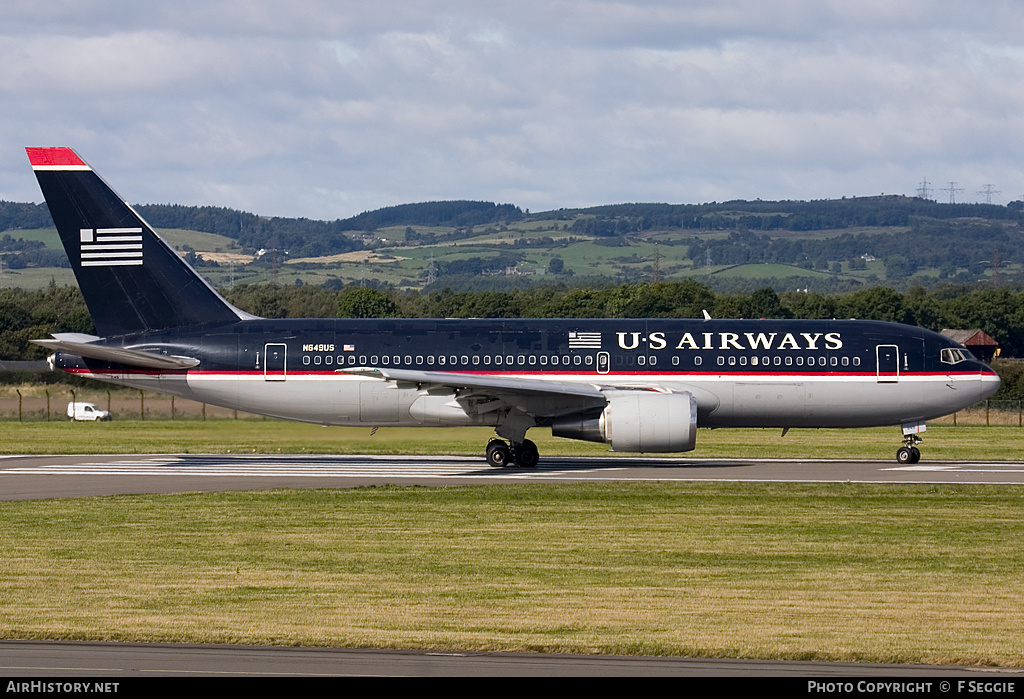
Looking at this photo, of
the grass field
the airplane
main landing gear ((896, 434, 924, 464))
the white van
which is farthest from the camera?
the white van

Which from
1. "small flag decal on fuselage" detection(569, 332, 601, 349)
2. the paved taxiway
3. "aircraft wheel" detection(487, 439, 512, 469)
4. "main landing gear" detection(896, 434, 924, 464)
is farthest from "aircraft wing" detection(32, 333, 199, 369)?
the paved taxiway

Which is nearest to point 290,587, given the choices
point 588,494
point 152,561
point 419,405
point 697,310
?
point 152,561

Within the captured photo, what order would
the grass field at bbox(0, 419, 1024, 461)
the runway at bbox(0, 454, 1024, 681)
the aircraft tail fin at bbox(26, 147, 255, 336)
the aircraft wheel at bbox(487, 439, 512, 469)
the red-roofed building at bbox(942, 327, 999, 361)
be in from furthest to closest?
Result: 1. the red-roofed building at bbox(942, 327, 999, 361)
2. the grass field at bbox(0, 419, 1024, 461)
3. the aircraft tail fin at bbox(26, 147, 255, 336)
4. the aircraft wheel at bbox(487, 439, 512, 469)
5. the runway at bbox(0, 454, 1024, 681)

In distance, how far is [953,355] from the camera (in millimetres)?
36688

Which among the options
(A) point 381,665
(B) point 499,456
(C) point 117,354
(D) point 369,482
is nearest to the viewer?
(A) point 381,665

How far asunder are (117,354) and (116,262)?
323 centimetres

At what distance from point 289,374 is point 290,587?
19062 millimetres

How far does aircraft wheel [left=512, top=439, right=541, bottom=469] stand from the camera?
3534 cm

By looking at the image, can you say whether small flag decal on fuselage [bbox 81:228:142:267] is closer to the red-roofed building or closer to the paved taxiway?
the paved taxiway

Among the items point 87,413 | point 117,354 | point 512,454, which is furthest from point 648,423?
point 87,413


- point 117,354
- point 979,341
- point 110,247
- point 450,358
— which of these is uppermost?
Answer: point 110,247

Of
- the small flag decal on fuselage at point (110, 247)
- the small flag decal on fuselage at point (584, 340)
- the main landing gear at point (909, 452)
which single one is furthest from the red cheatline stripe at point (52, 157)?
the main landing gear at point (909, 452)

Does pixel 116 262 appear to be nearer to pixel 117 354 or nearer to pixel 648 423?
pixel 117 354

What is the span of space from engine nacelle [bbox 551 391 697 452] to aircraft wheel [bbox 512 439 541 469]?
234cm
